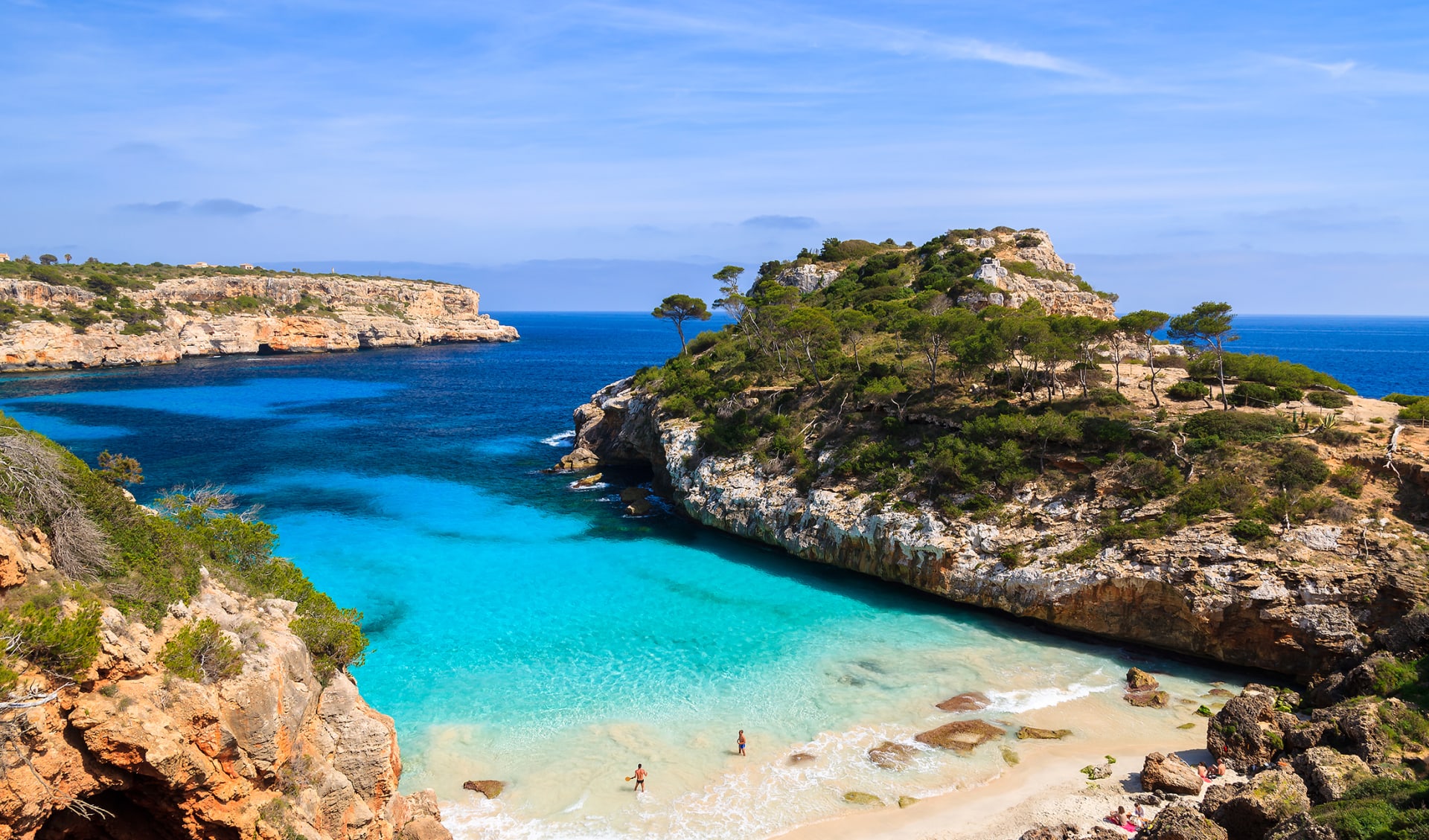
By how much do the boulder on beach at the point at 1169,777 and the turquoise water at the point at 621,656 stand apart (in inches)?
70.7

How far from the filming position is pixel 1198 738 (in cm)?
2011

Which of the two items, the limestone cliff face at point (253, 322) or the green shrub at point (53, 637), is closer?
the green shrub at point (53, 637)

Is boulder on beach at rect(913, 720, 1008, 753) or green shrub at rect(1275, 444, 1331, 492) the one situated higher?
green shrub at rect(1275, 444, 1331, 492)

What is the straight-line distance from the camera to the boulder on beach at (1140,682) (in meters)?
22.7

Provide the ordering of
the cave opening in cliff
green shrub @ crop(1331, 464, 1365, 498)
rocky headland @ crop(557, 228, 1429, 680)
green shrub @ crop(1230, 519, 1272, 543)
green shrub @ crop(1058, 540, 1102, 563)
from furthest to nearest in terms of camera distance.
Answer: green shrub @ crop(1058, 540, 1102, 563) < green shrub @ crop(1331, 464, 1365, 498) < green shrub @ crop(1230, 519, 1272, 543) < rocky headland @ crop(557, 228, 1429, 680) < the cave opening in cliff

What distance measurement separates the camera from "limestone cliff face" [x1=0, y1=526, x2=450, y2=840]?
370 inches

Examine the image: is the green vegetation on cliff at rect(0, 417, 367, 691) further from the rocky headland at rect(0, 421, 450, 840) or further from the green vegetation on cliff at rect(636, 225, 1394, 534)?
the green vegetation on cliff at rect(636, 225, 1394, 534)

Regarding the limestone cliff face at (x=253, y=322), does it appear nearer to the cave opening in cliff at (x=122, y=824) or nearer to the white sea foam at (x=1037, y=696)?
the cave opening in cliff at (x=122, y=824)

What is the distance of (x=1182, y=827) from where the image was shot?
47.7 feet

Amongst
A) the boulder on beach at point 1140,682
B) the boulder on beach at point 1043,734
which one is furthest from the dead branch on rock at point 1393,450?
the boulder on beach at point 1043,734

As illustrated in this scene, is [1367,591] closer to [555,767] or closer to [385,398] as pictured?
[555,767]

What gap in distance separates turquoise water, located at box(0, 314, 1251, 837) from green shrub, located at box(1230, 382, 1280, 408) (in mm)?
12949

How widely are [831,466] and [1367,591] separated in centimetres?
1916

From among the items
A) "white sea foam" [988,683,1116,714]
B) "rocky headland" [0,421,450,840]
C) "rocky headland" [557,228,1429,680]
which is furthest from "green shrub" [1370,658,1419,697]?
"rocky headland" [0,421,450,840]
